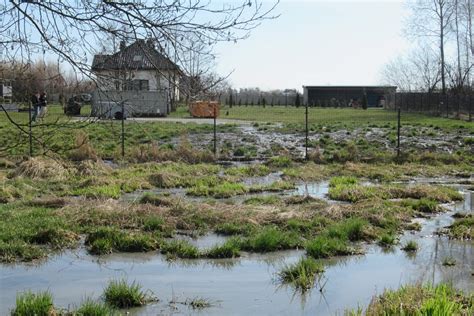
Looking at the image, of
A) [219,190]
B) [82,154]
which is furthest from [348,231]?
[82,154]

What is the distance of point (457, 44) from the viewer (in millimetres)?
57438

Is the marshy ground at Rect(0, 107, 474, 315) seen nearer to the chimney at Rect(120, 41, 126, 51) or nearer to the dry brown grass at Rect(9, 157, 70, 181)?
the dry brown grass at Rect(9, 157, 70, 181)

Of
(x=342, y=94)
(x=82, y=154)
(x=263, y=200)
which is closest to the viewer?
(x=263, y=200)

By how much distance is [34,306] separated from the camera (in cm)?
553

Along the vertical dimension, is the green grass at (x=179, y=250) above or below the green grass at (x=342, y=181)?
below

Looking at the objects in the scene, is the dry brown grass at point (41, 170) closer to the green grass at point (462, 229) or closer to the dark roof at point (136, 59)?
the dark roof at point (136, 59)

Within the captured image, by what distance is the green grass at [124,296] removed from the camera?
595 cm

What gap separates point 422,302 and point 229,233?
437 cm

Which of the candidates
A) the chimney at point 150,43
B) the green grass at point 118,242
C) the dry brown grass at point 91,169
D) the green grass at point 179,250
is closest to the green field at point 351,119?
the dry brown grass at point 91,169

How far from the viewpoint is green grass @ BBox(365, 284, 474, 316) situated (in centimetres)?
482

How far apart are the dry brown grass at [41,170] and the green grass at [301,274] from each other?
8639mm

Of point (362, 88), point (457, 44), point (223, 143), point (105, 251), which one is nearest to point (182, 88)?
point (105, 251)

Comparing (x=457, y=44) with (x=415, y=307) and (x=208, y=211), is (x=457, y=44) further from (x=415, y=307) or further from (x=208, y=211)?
(x=415, y=307)

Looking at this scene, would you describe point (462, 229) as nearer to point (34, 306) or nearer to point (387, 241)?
point (387, 241)
